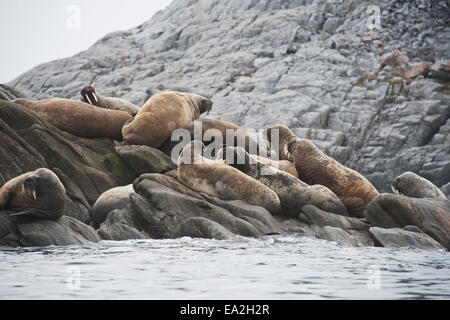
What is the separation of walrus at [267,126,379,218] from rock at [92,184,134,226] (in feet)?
16.5

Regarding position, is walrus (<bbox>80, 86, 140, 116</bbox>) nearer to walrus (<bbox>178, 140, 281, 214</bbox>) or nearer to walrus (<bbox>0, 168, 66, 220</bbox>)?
walrus (<bbox>178, 140, 281, 214</bbox>)

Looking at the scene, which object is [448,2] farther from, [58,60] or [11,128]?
[11,128]

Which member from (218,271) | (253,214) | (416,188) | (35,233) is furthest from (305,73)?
(218,271)

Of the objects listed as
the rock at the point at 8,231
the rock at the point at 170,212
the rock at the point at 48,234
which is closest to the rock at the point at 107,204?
the rock at the point at 170,212

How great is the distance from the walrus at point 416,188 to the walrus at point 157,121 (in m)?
5.99

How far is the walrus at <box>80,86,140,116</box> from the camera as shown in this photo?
15148mm

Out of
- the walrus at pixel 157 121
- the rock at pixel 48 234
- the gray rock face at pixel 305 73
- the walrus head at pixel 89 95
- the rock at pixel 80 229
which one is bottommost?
the gray rock face at pixel 305 73

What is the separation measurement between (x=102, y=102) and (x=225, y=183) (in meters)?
5.19

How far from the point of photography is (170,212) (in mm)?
10883

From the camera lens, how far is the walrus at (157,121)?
13.9m

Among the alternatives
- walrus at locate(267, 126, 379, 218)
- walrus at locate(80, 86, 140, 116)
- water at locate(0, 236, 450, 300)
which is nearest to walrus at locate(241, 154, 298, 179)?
walrus at locate(267, 126, 379, 218)

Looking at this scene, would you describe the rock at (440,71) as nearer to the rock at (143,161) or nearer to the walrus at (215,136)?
the walrus at (215,136)

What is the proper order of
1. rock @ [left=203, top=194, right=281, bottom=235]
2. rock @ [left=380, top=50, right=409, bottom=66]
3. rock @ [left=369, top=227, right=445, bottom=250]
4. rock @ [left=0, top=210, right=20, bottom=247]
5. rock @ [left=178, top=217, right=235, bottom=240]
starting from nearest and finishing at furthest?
rock @ [left=0, top=210, right=20, bottom=247]
rock @ [left=178, top=217, right=235, bottom=240]
rock @ [left=369, top=227, right=445, bottom=250]
rock @ [left=203, top=194, right=281, bottom=235]
rock @ [left=380, top=50, right=409, bottom=66]

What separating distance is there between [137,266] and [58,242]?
8.02ft
